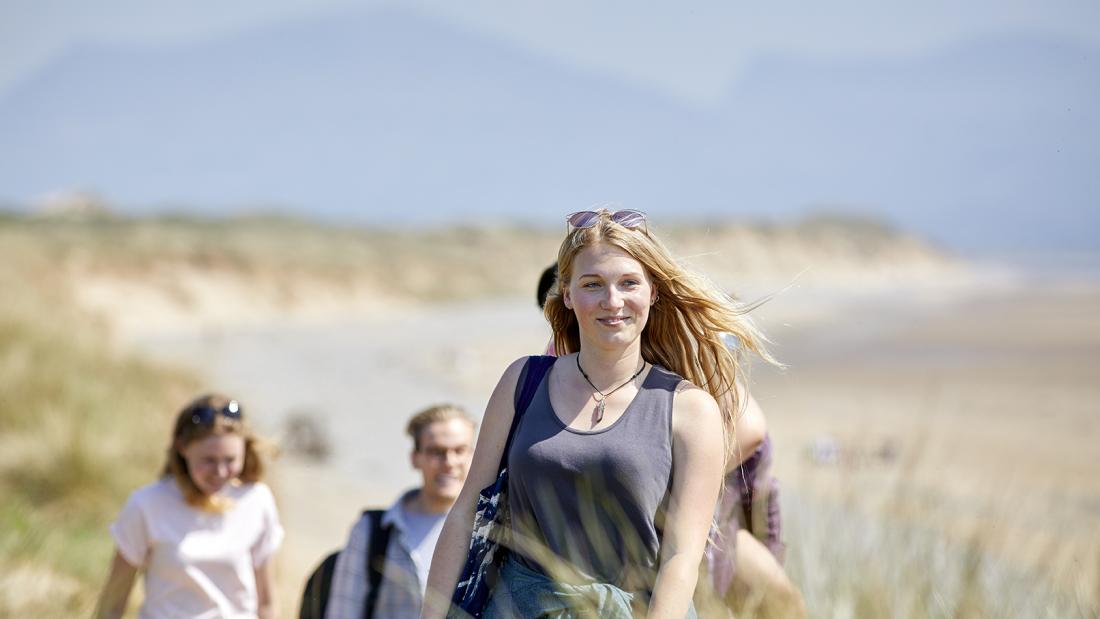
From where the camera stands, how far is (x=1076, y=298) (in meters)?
51.4

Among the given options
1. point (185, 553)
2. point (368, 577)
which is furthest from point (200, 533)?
point (368, 577)

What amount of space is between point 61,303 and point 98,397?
22.3 feet

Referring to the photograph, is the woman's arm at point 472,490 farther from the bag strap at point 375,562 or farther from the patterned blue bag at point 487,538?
the bag strap at point 375,562

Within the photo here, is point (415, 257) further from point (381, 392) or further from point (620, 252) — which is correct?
point (620, 252)

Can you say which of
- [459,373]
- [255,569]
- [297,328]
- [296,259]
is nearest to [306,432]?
[255,569]

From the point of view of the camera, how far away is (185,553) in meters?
3.35

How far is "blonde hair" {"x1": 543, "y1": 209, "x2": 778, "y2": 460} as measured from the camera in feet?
7.79

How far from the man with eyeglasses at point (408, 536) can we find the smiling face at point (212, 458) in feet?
1.60

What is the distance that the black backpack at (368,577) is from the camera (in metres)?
3.18

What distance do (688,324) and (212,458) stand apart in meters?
1.71

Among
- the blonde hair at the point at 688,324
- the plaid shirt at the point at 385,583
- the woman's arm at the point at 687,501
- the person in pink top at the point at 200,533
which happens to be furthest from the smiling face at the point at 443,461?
the woman's arm at the point at 687,501

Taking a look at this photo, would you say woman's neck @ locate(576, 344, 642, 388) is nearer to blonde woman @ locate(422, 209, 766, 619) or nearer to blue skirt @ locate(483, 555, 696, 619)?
blonde woman @ locate(422, 209, 766, 619)

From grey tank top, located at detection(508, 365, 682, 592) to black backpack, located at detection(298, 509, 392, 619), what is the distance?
107cm

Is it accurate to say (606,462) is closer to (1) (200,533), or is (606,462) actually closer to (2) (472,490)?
(2) (472,490)
